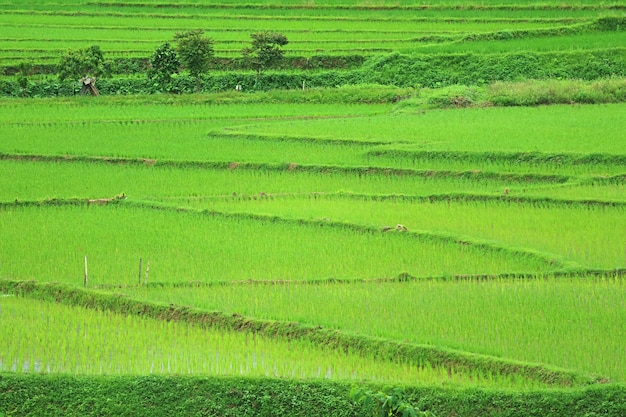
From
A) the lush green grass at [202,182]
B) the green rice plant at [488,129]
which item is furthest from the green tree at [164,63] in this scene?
the lush green grass at [202,182]

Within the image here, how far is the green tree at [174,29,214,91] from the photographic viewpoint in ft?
75.7

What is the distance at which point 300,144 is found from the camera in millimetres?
18141

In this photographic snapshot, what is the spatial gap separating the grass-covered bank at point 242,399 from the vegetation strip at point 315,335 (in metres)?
0.44

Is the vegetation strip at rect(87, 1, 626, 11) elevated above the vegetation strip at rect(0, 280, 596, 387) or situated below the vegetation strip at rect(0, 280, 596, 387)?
above

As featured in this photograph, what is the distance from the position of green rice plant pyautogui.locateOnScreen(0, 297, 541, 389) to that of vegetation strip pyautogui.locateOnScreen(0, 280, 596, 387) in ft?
0.26

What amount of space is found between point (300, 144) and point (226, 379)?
32.3ft

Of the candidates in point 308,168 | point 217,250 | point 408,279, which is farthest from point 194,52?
point 408,279

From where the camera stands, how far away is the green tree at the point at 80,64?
2288cm

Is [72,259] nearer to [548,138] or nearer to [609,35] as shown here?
[548,138]

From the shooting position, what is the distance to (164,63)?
2331 centimetres

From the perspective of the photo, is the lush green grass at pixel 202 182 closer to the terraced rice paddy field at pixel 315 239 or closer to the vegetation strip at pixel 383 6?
the terraced rice paddy field at pixel 315 239

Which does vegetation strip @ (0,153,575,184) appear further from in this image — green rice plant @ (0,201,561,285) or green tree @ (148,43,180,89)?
green tree @ (148,43,180,89)

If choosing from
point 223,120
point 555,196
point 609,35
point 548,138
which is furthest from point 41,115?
point 609,35

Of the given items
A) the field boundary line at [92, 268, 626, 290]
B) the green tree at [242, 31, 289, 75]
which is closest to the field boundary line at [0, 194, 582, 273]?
the field boundary line at [92, 268, 626, 290]
